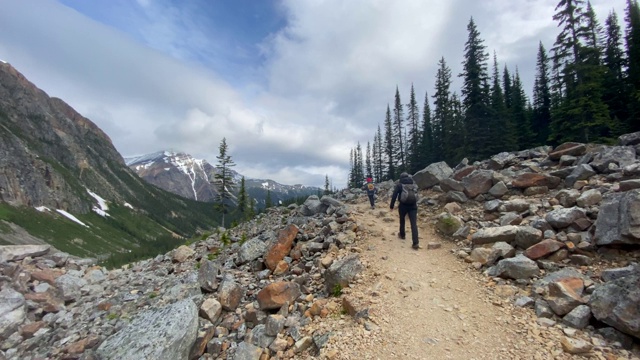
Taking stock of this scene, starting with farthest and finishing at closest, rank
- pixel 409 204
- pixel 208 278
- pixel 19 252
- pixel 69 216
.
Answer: pixel 69 216
pixel 19 252
pixel 409 204
pixel 208 278

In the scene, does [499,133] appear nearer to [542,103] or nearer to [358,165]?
Result: [542,103]

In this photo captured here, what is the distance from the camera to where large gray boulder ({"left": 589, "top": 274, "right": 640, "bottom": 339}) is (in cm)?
552

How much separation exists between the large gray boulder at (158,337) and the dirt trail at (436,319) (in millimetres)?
3755

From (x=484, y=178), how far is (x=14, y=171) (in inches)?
8173

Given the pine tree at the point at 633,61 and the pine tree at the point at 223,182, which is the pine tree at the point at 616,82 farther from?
the pine tree at the point at 223,182

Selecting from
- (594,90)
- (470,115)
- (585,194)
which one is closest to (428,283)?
(585,194)

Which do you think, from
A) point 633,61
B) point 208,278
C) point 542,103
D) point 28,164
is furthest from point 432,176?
point 28,164

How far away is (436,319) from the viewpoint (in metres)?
7.06

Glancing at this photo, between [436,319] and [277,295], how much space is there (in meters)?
4.47

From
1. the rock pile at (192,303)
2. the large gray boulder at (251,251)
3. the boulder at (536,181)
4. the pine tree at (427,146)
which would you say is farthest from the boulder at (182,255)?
the pine tree at (427,146)

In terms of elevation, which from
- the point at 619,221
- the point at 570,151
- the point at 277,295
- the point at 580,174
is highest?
the point at 570,151

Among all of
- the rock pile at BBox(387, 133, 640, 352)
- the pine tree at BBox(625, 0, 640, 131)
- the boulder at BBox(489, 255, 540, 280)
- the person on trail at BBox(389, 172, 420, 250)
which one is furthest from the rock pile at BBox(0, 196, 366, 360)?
the pine tree at BBox(625, 0, 640, 131)

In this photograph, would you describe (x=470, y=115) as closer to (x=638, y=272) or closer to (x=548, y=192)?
(x=548, y=192)

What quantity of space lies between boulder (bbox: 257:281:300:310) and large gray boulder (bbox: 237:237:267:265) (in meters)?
4.02
